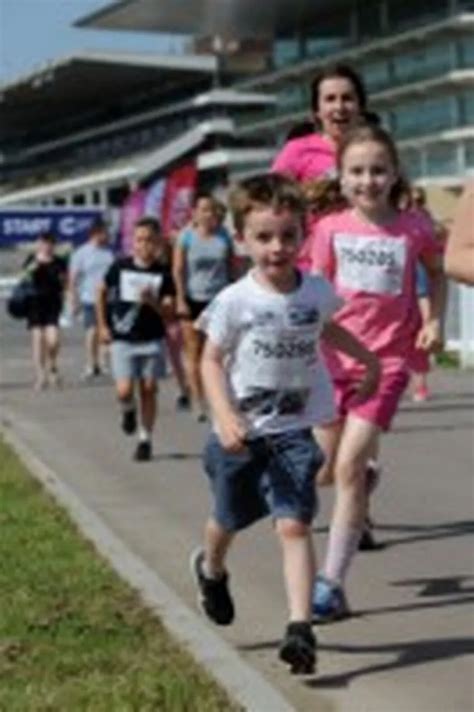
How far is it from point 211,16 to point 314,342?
299 ft

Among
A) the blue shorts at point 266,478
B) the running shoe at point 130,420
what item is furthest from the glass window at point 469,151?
the blue shorts at point 266,478

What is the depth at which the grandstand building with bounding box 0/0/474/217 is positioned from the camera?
7575 cm

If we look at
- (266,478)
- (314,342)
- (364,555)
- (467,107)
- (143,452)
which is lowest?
(467,107)

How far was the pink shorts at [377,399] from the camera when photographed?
23.7 ft

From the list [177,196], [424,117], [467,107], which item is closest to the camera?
[177,196]

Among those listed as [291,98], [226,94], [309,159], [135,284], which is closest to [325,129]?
[309,159]

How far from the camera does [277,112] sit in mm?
89812

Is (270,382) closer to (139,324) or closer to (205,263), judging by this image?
(139,324)

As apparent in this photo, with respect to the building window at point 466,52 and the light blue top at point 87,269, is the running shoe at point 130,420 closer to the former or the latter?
the light blue top at point 87,269

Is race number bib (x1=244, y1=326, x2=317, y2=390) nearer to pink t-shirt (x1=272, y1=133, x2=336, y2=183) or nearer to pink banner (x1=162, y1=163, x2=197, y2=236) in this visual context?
pink t-shirt (x1=272, y1=133, x2=336, y2=183)

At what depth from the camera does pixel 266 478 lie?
6.31 meters

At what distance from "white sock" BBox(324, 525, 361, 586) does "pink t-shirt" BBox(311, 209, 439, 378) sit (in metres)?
0.72

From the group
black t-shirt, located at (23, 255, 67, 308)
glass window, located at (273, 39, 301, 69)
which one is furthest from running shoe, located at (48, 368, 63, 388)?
glass window, located at (273, 39, 301, 69)

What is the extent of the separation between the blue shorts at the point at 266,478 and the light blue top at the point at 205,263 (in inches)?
334
